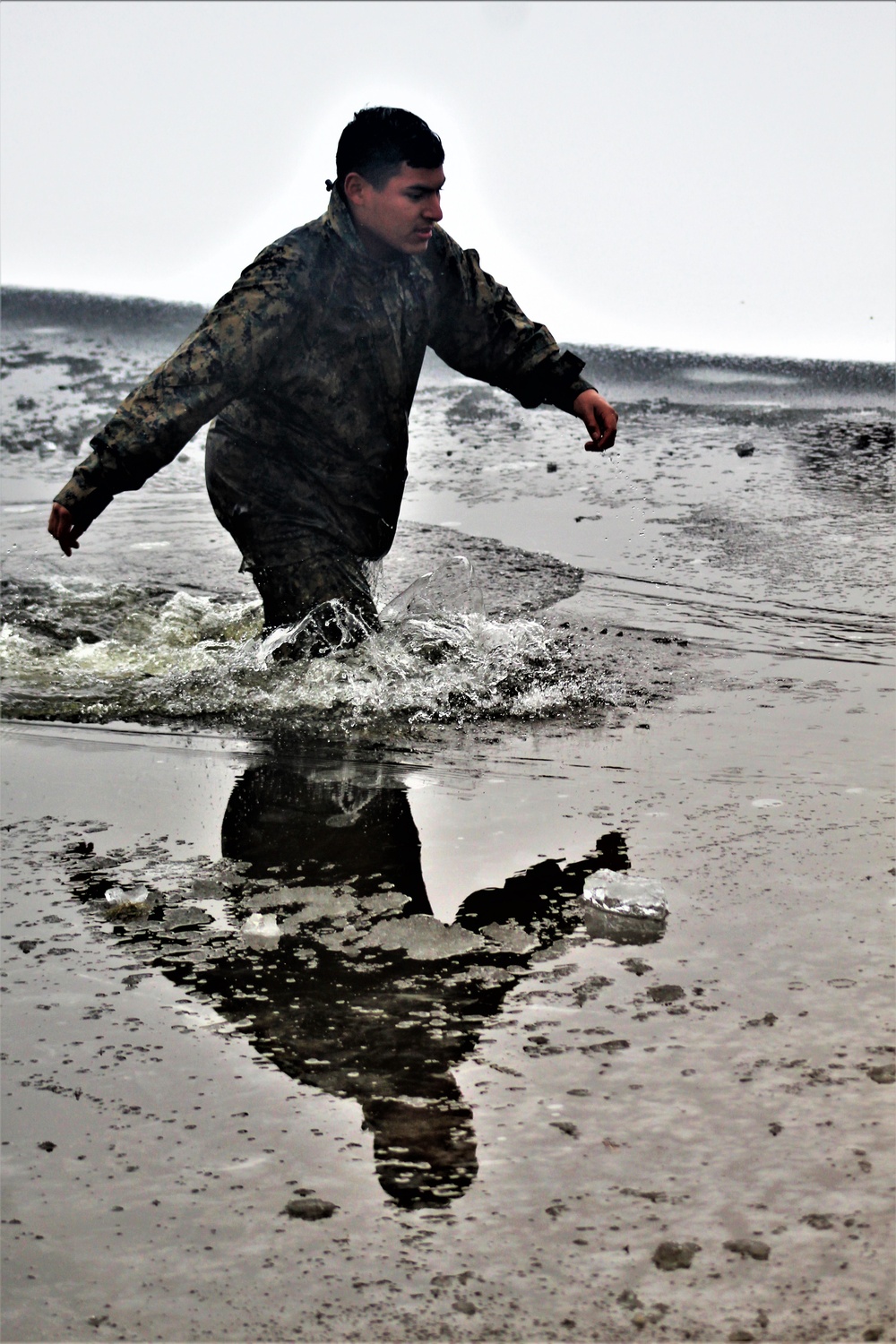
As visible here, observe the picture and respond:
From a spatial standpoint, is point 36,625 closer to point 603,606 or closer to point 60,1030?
point 603,606

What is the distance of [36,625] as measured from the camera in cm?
462

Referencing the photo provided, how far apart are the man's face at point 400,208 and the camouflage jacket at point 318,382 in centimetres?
5

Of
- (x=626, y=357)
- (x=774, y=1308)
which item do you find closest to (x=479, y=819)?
(x=774, y=1308)

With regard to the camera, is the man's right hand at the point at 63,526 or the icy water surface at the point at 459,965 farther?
the man's right hand at the point at 63,526

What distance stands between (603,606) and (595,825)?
6.03 feet

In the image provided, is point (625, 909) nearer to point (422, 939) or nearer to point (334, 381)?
Result: point (422, 939)

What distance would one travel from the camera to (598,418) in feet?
13.4

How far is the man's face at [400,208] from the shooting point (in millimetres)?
3811

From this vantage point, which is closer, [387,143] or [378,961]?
[378,961]

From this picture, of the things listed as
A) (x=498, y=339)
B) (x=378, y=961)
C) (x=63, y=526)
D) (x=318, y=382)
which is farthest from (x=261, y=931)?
(x=498, y=339)

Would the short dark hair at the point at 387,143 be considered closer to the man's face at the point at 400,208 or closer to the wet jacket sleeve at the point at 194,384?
the man's face at the point at 400,208

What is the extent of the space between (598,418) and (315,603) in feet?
2.91

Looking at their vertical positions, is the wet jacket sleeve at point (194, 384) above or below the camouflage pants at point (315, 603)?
above

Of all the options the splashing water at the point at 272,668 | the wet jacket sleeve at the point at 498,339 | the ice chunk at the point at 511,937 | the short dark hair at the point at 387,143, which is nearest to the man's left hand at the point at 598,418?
the wet jacket sleeve at the point at 498,339
